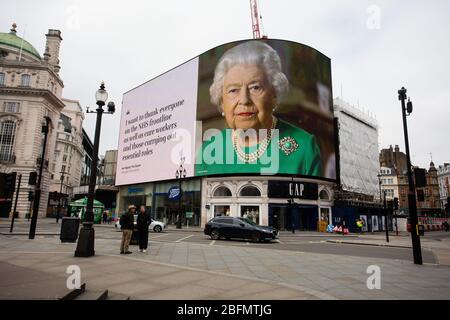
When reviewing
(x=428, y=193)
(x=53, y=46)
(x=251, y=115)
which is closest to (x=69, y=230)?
(x=251, y=115)

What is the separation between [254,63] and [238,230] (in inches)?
1054

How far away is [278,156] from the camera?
A: 3872 centimetres

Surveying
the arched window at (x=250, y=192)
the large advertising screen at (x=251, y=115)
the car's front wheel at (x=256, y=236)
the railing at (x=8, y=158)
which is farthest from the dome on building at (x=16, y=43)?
the car's front wheel at (x=256, y=236)

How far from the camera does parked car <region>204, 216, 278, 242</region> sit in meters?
19.7

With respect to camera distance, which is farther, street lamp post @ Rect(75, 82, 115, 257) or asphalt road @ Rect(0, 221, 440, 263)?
asphalt road @ Rect(0, 221, 440, 263)

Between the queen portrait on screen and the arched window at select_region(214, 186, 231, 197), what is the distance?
2.63 metres

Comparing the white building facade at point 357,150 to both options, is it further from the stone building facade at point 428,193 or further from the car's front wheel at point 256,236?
the stone building facade at point 428,193

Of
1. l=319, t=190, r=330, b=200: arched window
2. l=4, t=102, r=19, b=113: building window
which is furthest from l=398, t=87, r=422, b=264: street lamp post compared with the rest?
l=4, t=102, r=19, b=113: building window

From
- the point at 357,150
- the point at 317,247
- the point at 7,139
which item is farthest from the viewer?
the point at 357,150

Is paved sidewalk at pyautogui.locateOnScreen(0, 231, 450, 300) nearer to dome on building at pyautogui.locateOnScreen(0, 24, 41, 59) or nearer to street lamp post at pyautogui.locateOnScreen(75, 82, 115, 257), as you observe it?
street lamp post at pyautogui.locateOnScreen(75, 82, 115, 257)

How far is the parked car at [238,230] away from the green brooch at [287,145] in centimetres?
1960

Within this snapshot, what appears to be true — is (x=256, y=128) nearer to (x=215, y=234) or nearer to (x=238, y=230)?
(x=215, y=234)
